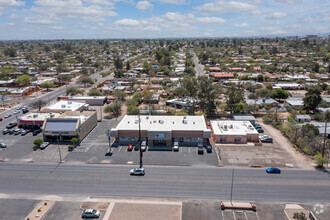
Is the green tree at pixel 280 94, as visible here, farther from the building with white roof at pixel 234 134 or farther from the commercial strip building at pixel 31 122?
the commercial strip building at pixel 31 122

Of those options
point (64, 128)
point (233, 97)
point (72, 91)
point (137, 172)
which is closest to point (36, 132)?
point (64, 128)

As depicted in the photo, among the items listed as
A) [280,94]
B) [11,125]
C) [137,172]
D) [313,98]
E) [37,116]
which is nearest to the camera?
[137,172]

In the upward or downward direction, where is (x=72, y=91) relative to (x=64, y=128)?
upward

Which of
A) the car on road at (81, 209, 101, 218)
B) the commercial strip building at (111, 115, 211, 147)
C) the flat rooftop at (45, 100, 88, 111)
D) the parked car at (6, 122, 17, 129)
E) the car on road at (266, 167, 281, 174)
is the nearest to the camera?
the car on road at (81, 209, 101, 218)

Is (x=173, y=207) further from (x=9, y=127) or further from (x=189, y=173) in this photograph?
(x=9, y=127)

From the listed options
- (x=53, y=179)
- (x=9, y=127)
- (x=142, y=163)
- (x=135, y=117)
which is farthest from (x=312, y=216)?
(x=9, y=127)

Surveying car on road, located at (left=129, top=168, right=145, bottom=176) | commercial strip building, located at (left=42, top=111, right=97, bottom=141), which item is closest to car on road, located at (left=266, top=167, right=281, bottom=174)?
car on road, located at (left=129, top=168, right=145, bottom=176)

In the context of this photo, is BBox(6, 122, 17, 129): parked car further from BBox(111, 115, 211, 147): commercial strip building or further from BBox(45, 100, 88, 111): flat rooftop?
BBox(111, 115, 211, 147): commercial strip building

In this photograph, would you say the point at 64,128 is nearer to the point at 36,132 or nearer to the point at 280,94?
the point at 36,132
